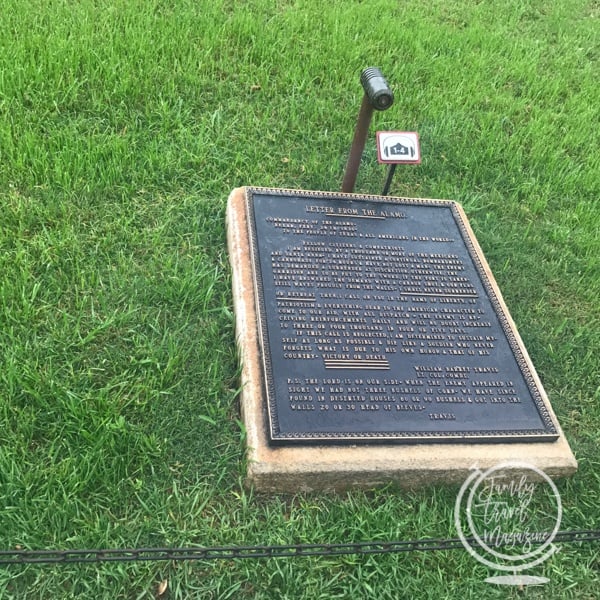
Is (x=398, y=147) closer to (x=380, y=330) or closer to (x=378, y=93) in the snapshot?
(x=378, y=93)

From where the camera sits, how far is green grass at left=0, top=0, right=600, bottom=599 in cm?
218

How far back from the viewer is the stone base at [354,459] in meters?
2.24

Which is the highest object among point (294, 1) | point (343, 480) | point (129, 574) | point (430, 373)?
point (294, 1)

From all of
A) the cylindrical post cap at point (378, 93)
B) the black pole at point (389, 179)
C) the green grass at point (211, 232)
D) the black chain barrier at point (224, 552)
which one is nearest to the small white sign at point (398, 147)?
the black pole at point (389, 179)

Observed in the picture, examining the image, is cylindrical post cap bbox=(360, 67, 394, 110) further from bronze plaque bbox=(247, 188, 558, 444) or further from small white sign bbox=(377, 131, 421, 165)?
bronze plaque bbox=(247, 188, 558, 444)

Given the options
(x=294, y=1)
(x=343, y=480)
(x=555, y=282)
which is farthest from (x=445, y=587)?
(x=294, y=1)

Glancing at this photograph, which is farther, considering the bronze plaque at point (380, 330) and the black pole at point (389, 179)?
the black pole at point (389, 179)

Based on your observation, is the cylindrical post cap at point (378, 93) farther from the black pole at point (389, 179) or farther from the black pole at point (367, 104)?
the black pole at point (389, 179)

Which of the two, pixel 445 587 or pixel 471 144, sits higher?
pixel 471 144

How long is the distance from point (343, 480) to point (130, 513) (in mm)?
755

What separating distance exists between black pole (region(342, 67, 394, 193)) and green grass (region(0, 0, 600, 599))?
0.33 meters

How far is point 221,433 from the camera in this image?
2.41 metres

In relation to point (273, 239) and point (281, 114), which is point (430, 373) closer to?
point (273, 239)

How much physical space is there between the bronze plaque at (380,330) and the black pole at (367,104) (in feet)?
0.53
